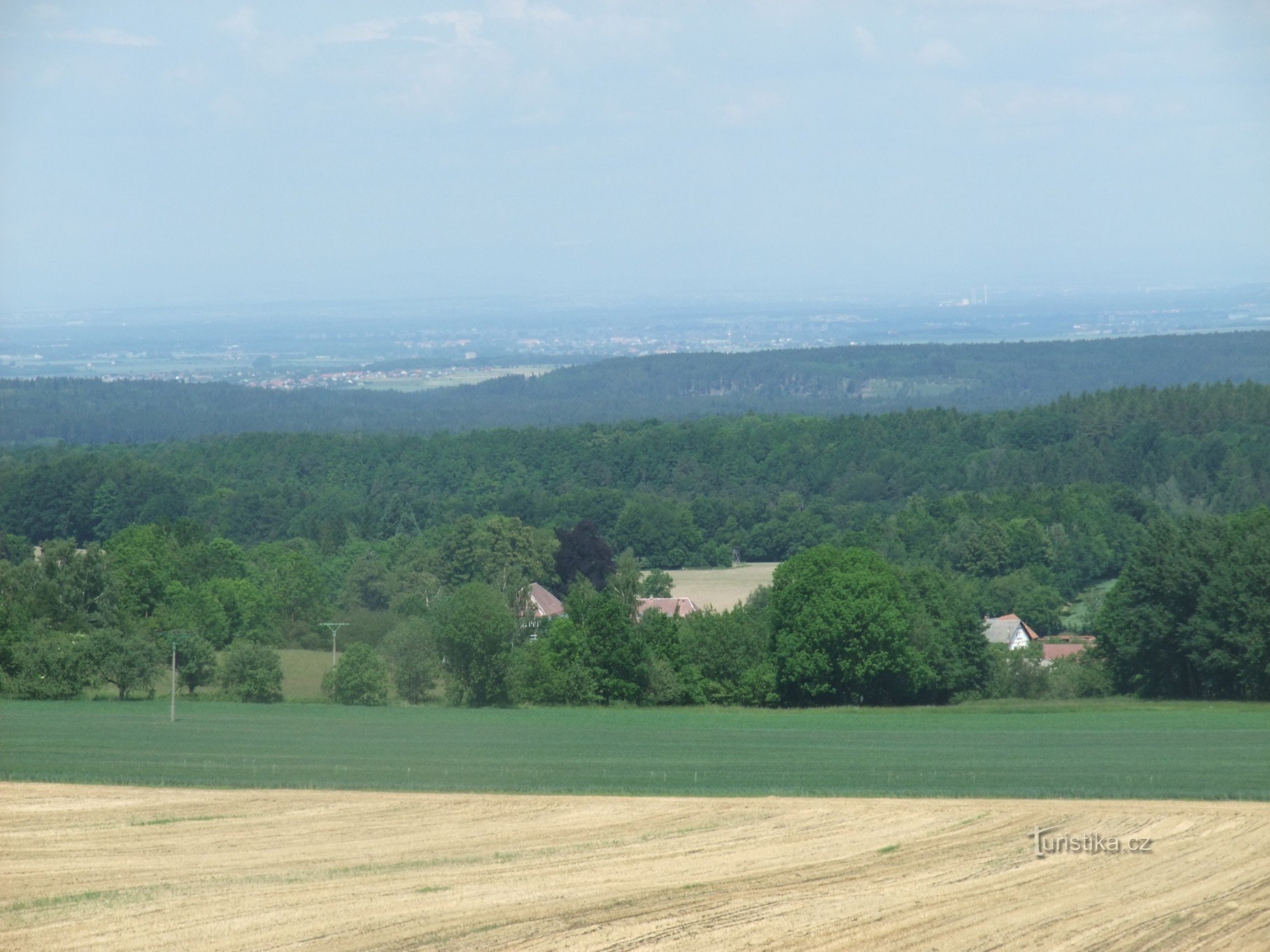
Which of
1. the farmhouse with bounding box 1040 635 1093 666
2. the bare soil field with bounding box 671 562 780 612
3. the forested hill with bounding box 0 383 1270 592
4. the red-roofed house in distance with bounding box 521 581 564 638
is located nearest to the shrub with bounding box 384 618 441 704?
the red-roofed house in distance with bounding box 521 581 564 638

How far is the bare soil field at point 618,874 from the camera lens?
1616 centimetres

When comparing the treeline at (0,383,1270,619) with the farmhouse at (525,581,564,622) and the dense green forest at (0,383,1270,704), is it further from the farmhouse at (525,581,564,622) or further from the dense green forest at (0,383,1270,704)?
the farmhouse at (525,581,564,622)

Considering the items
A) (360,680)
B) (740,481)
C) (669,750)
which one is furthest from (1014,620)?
(740,481)

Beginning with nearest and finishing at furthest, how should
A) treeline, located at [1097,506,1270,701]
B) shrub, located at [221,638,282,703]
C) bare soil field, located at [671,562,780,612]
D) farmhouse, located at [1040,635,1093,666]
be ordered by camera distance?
treeline, located at [1097,506,1270,701], shrub, located at [221,638,282,703], farmhouse, located at [1040,635,1093,666], bare soil field, located at [671,562,780,612]

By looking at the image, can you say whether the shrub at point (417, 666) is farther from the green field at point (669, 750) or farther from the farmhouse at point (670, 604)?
the farmhouse at point (670, 604)

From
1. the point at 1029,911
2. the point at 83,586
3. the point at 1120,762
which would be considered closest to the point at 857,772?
the point at 1120,762

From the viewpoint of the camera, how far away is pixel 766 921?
1655 cm

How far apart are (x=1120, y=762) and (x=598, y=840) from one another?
442 inches

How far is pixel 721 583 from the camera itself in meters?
87.4

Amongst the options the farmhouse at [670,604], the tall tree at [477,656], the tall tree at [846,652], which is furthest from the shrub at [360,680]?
the farmhouse at [670,604]

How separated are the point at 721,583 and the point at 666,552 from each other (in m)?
12.2

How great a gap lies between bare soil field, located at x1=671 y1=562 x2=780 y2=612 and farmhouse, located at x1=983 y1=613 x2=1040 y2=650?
40.5 ft

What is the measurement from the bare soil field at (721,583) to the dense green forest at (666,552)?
3.14m

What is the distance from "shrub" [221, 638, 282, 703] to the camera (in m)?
46.4
